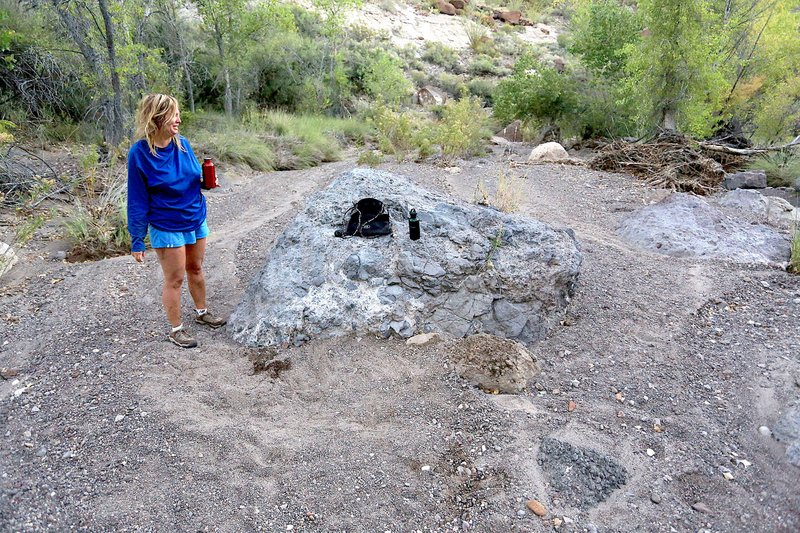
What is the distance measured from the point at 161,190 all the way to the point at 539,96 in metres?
10.6

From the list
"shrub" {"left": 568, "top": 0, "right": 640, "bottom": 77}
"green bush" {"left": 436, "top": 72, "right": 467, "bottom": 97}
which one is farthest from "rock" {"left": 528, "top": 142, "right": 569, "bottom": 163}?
"green bush" {"left": 436, "top": 72, "right": 467, "bottom": 97}

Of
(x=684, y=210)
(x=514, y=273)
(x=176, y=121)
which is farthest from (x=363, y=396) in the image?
(x=684, y=210)

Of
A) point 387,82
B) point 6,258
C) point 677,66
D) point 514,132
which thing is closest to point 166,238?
point 6,258

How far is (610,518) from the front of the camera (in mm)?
2369

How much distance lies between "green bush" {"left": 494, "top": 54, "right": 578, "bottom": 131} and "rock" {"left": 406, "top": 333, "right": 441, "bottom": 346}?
9.82 metres

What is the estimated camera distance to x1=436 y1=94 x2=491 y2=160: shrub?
32.6 feet

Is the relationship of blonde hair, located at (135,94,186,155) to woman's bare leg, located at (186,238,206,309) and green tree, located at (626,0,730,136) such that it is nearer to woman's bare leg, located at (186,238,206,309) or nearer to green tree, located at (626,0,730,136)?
woman's bare leg, located at (186,238,206,309)

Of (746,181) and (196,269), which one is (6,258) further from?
(746,181)

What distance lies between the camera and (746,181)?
803 cm

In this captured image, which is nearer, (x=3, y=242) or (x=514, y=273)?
(x=514, y=273)

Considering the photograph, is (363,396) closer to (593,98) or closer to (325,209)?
(325,209)

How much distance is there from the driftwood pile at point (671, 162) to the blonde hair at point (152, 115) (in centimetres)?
674

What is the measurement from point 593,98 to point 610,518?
1100cm

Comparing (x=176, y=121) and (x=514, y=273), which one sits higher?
(x=176, y=121)
